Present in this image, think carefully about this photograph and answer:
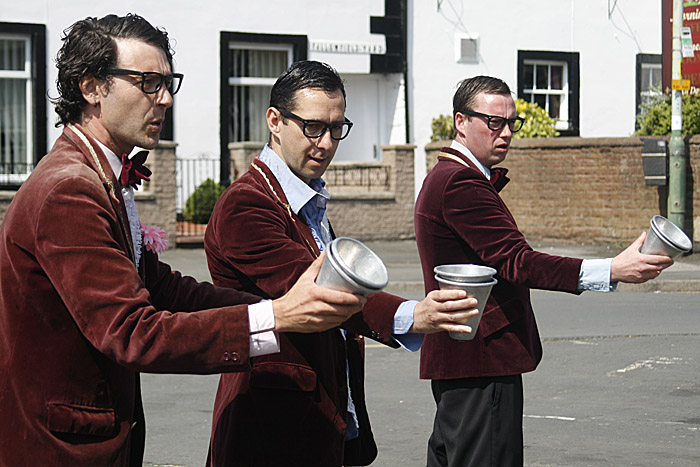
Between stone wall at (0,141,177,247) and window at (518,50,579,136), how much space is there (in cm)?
838

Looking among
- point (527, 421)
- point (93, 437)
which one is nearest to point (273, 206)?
point (93, 437)

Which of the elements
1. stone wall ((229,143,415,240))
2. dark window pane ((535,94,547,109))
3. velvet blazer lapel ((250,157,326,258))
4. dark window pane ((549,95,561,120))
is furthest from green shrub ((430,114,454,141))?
velvet blazer lapel ((250,157,326,258))

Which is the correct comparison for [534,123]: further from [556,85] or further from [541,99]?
[556,85]

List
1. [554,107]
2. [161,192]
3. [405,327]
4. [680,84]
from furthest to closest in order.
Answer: [554,107] → [161,192] → [680,84] → [405,327]

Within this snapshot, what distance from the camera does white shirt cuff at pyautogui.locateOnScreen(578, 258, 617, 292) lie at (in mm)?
3926

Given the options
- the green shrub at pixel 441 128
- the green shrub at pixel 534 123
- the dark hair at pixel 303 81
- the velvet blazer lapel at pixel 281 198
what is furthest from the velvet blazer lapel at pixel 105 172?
the green shrub at pixel 441 128

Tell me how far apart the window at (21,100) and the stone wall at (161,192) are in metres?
1.16

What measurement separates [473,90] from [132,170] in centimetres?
210

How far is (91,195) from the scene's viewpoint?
8.13 feet

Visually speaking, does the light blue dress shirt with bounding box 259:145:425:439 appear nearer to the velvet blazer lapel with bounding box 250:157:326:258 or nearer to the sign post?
the velvet blazer lapel with bounding box 250:157:326:258

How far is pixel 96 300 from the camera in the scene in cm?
236

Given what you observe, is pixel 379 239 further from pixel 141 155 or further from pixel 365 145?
pixel 141 155

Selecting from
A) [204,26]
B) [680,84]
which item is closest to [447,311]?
[680,84]

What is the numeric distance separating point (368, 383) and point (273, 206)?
499cm
